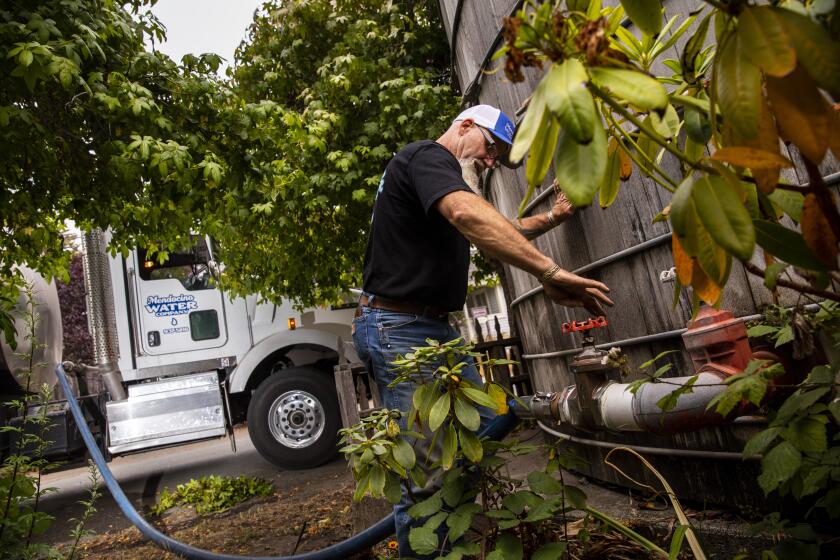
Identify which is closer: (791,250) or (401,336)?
(791,250)

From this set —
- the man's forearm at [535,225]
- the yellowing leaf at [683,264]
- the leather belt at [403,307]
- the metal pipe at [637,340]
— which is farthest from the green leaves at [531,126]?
the man's forearm at [535,225]

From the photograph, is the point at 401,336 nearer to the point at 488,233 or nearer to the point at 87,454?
the point at 488,233

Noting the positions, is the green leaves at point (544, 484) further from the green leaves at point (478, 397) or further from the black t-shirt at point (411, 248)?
the black t-shirt at point (411, 248)

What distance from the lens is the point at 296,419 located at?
675 centimetres

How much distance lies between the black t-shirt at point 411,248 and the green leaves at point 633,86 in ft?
5.25

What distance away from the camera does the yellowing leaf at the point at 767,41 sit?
59 centimetres

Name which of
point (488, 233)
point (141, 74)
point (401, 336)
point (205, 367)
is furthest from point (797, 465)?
point (205, 367)

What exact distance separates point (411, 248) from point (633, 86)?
1722mm

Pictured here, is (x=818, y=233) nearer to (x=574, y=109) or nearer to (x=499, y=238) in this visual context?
(x=574, y=109)

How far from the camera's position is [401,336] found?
236 cm

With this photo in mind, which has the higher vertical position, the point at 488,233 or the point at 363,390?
the point at 488,233

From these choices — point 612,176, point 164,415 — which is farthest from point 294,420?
point 612,176

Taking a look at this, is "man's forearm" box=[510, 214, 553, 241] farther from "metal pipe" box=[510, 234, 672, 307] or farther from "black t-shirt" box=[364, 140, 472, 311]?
"black t-shirt" box=[364, 140, 472, 311]

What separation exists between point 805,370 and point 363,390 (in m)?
3.76
